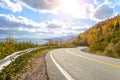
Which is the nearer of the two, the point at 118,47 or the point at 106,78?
the point at 106,78

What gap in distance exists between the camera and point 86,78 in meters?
9.09

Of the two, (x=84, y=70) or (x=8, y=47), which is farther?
(x=8, y=47)

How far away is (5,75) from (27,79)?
103cm

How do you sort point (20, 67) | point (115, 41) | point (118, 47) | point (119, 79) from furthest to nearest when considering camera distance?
point (115, 41)
point (118, 47)
point (20, 67)
point (119, 79)

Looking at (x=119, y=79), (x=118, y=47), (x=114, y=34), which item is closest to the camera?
(x=119, y=79)

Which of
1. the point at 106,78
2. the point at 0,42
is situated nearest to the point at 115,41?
the point at 0,42

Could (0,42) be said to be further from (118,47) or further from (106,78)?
(106,78)

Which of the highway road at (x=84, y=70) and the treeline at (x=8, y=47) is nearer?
the highway road at (x=84, y=70)

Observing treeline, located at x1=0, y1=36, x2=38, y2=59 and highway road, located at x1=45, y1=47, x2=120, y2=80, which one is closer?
highway road, located at x1=45, y1=47, x2=120, y2=80

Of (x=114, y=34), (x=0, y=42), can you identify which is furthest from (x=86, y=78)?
(x=114, y=34)

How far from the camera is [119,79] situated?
8664mm

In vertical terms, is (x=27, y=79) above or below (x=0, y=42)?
below

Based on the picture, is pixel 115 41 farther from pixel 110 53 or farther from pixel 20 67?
pixel 20 67

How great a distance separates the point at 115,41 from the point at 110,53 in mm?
2791
